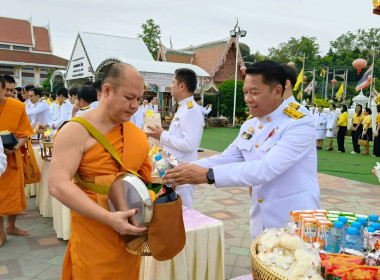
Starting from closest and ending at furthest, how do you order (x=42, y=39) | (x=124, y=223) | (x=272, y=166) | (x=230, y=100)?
(x=124, y=223) < (x=272, y=166) < (x=230, y=100) < (x=42, y=39)

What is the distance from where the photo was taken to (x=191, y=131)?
3.45m

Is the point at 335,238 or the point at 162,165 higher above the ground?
the point at 162,165

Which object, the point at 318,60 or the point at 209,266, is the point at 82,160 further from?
the point at 318,60

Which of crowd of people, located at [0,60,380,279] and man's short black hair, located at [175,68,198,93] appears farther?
man's short black hair, located at [175,68,198,93]

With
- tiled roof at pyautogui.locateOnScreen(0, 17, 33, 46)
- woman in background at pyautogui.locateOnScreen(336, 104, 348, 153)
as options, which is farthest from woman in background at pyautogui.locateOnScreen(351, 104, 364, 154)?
tiled roof at pyautogui.locateOnScreen(0, 17, 33, 46)

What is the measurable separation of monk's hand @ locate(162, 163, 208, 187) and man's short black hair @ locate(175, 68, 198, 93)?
1.85 m

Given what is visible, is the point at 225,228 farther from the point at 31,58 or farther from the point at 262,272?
the point at 31,58

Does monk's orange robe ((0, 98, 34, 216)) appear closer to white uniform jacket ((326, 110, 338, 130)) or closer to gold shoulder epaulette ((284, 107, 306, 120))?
gold shoulder epaulette ((284, 107, 306, 120))

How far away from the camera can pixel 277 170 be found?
183 cm

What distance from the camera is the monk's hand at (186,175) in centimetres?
184

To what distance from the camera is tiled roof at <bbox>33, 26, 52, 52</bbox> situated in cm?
3928

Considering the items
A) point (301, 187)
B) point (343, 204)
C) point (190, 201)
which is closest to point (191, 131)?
point (190, 201)

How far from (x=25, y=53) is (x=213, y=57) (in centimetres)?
2341

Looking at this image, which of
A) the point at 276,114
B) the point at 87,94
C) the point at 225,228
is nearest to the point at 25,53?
the point at 87,94
